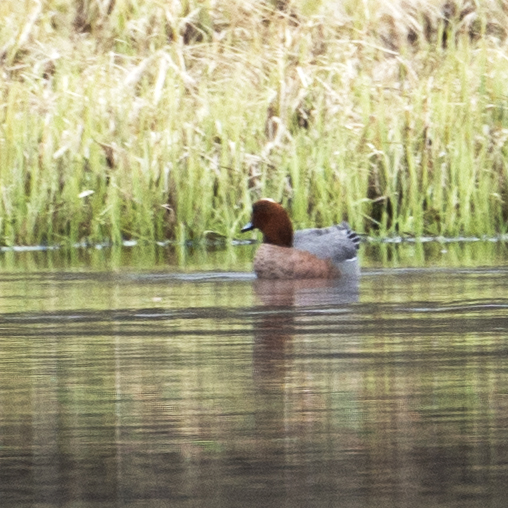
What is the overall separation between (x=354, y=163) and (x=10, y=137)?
273cm

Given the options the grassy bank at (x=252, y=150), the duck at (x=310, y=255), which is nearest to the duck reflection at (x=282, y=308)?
the duck at (x=310, y=255)

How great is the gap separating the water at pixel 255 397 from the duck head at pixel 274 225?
2.12 m

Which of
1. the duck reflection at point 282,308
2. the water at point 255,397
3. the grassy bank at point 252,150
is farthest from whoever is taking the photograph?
the grassy bank at point 252,150

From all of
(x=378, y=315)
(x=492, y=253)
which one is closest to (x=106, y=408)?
(x=378, y=315)

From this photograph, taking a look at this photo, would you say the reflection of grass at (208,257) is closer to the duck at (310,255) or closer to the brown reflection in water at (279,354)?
the duck at (310,255)

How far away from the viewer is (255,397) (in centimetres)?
418

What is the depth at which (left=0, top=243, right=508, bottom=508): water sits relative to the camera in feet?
10.0

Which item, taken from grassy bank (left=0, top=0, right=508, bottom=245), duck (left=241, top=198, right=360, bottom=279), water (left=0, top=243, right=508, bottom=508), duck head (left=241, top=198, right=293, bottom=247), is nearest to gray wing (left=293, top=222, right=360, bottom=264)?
duck (left=241, top=198, right=360, bottom=279)

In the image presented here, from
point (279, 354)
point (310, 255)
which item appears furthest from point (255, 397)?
point (310, 255)

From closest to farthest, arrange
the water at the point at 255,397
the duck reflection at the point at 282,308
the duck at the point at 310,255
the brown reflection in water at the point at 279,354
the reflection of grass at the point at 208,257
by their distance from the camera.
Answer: the water at the point at 255,397 → the brown reflection in water at the point at 279,354 → the duck reflection at the point at 282,308 → the duck at the point at 310,255 → the reflection of grass at the point at 208,257

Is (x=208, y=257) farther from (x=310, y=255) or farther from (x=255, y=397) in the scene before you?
(x=255, y=397)

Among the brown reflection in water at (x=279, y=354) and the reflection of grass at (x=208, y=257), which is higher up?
the reflection of grass at (x=208, y=257)

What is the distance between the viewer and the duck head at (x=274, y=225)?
33.8 ft

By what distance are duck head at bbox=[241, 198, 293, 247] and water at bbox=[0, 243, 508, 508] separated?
2.12 meters
